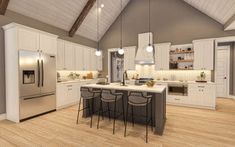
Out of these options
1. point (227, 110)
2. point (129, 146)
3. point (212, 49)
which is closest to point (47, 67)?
point (129, 146)

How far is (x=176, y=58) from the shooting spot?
19.6 feet

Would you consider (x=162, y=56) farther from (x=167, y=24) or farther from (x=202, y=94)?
(x=202, y=94)

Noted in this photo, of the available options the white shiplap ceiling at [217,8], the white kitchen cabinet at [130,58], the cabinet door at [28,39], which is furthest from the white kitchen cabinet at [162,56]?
the cabinet door at [28,39]

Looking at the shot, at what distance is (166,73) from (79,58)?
13.6 feet

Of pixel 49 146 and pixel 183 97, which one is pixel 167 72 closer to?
pixel 183 97

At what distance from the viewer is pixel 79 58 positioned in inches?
248

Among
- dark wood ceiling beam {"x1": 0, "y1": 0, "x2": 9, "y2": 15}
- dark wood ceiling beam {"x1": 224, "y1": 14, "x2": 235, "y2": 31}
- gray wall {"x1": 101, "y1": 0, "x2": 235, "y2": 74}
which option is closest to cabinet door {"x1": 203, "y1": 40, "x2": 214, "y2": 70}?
gray wall {"x1": 101, "y1": 0, "x2": 235, "y2": 74}

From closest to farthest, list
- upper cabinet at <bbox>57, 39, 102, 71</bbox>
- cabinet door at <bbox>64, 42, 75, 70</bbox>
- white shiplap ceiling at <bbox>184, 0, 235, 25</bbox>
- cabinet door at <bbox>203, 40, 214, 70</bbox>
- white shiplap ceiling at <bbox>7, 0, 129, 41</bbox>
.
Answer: white shiplap ceiling at <bbox>184, 0, 235, 25</bbox> < white shiplap ceiling at <bbox>7, 0, 129, 41</bbox> < cabinet door at <bbox>203, 40, 214, 70</bbox> < upper cabinet at <bbox>57, 39, 102, 71</bbox> < cabinet door at <bbox>64, 42, 75, 70</bbox>

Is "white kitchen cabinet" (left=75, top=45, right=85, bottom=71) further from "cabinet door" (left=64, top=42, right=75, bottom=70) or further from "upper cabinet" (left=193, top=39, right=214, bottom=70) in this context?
"upper cabinet" (left=193, top=39, right=214, bottom=70)

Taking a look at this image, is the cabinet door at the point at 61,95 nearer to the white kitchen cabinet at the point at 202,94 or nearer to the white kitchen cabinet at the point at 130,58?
the white kitchen cabinet at the point at 130,58

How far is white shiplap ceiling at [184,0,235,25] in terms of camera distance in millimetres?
4082

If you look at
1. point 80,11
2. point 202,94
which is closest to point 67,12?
point 80,11

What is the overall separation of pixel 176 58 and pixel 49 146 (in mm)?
5618

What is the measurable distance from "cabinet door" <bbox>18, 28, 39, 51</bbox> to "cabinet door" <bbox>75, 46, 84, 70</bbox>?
2119 mm
